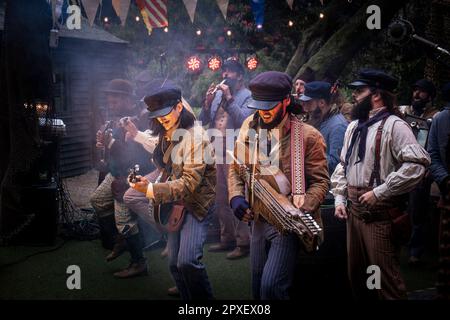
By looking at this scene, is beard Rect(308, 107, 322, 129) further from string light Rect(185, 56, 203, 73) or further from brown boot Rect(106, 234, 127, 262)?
string light Rect(185, 56, 203, 73)

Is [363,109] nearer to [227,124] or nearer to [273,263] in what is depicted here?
[273,263]

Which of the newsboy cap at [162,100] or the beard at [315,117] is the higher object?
the newsboy cap at [162,100]

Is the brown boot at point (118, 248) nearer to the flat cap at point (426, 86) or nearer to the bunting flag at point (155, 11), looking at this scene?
the bunting flag at point (155, 11)

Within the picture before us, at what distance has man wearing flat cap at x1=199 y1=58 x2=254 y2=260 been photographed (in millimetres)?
6922

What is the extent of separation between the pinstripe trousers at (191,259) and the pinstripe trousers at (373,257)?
1.30 meters

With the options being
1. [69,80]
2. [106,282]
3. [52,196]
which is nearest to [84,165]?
[69,80]

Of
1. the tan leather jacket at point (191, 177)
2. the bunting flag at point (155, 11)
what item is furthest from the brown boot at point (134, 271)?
the bunting flag at point (155, 11)

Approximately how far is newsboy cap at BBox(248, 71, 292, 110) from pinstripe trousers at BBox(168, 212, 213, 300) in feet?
3.97

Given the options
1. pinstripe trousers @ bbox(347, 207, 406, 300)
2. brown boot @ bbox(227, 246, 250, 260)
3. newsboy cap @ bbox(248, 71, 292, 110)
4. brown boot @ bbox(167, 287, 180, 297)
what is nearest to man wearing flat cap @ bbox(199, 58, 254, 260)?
brown boot @ bbox(227, 246, 250, 260)

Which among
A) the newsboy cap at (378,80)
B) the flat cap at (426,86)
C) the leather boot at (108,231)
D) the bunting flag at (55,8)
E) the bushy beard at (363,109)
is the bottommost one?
the leather boot at (108,231)

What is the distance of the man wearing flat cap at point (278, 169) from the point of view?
398 centimetres

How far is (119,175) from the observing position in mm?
6441

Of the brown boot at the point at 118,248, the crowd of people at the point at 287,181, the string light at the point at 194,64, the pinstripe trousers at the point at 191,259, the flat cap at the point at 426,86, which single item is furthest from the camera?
the string light at the point at 194,64

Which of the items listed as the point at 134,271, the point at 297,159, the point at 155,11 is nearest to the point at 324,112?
the point at 297,159
